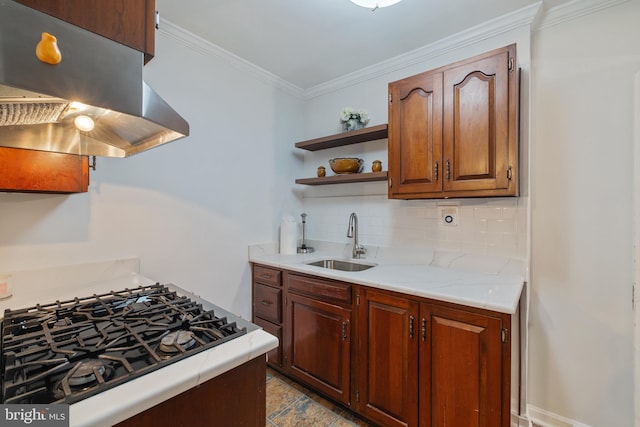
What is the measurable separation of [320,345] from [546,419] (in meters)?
1.44

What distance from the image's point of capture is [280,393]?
2057 mm

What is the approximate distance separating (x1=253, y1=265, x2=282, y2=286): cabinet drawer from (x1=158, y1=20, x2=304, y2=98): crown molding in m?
1.68

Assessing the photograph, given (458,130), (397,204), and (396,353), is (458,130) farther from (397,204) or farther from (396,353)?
(396,353)

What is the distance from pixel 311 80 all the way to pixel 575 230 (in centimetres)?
234

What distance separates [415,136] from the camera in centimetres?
189

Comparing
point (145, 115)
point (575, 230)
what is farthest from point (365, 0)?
point (575, 230)

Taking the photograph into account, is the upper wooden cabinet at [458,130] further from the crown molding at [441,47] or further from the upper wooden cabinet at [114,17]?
the upper wooden cabinet at [114,17]

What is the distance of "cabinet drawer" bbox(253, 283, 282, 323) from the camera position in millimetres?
2219

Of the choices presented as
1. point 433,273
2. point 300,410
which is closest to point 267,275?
point 300,410

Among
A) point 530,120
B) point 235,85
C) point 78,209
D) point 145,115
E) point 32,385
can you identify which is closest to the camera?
point 32,385

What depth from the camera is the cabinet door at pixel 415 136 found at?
5.91 feet

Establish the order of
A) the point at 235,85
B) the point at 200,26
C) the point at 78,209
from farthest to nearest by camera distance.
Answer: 1. the point at 235,85
2. the point at 200,26
3. the point at 78,209

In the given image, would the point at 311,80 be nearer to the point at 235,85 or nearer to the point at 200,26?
the point at 235,85

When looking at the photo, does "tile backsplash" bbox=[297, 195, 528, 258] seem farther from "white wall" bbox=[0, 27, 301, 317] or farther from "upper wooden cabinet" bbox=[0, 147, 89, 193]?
"upper wooden cabinet" bbox=[0, 147, 89, 193]
